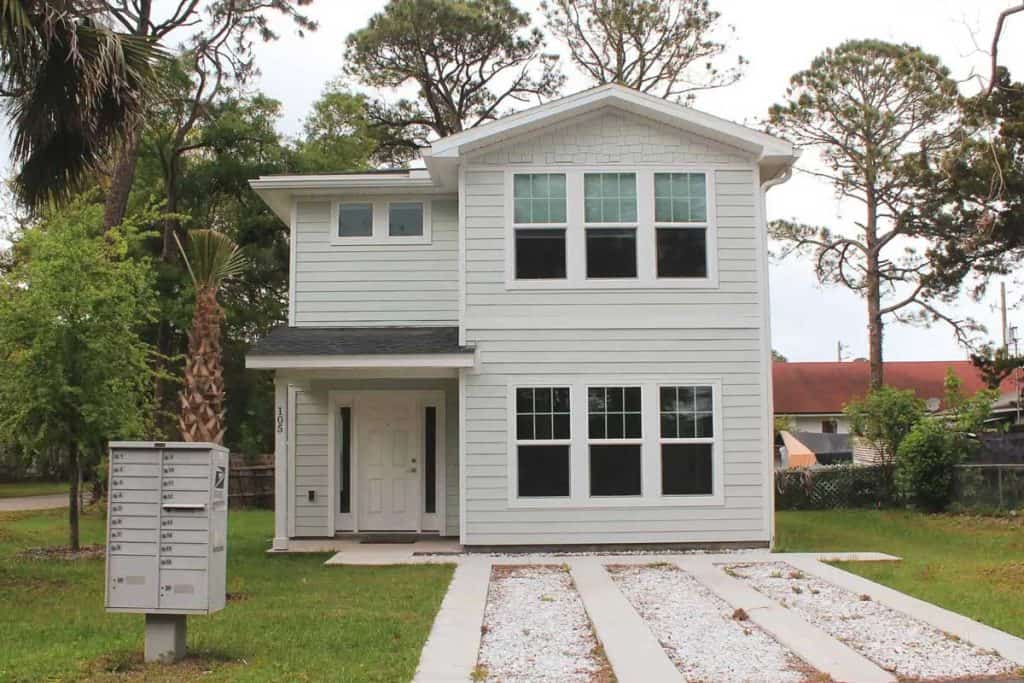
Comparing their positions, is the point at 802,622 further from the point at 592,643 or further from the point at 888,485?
the point at 888,485

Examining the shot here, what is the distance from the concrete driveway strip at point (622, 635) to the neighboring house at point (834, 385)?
30119 millimetres

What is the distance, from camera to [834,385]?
43219 mm

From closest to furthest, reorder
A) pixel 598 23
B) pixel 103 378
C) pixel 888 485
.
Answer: pixel 103 378, pixel 888 485, pixel 598 23

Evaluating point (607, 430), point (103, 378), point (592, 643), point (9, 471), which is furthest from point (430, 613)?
point (9, 471)

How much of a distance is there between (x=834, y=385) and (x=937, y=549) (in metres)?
29.1

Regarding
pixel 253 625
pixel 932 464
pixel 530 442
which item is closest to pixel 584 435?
pixel 530 442

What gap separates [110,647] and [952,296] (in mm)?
27244

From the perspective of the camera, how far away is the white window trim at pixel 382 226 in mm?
16406

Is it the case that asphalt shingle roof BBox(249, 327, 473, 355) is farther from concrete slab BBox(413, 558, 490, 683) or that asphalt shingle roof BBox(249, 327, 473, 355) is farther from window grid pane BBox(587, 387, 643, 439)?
concrete slab BBox(413, 558, 490, 683)

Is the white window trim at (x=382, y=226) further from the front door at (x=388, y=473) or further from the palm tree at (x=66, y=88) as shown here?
the palm tree at (x=66, y=88)

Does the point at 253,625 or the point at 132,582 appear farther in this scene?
the point at 253,625

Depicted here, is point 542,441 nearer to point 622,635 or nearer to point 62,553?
point 622,635

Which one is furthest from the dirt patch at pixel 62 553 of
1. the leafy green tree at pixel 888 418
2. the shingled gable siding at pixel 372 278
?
the leafy green tree at pixel 888 418

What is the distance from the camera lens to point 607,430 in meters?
14.6
